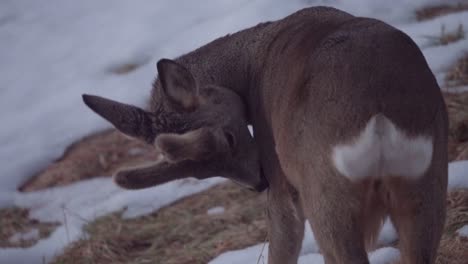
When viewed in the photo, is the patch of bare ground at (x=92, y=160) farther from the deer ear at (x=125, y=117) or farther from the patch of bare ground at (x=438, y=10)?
the deer ear at (x=125, y=117)

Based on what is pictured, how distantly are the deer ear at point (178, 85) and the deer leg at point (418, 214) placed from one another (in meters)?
1.38

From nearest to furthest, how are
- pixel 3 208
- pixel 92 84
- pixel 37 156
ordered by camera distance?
pixel 3 208
pixel 37 156
pixel 92 84

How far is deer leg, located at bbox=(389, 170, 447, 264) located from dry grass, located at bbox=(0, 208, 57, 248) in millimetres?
4450

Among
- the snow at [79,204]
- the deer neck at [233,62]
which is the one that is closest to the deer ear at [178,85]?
the deer neck at [233,62]

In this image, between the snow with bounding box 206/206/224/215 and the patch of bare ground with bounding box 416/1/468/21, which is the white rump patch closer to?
the snow with bounding box 206/206/224/215

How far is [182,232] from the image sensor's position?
6.69 metres

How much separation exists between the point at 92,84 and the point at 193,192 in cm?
305

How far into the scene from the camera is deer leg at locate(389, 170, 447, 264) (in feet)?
11.1

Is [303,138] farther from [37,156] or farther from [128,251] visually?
[37,156]

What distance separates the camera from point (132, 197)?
7453 millimetres

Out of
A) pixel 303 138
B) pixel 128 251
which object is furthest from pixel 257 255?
pixel 303 138

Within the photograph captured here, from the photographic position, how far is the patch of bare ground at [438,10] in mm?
8742

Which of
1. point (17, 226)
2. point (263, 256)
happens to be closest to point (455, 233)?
point (263, 256)

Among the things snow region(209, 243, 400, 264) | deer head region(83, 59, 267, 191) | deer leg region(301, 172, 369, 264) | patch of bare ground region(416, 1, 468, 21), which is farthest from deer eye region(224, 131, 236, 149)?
patch of bare ground region(416, 1, 468, 21)
